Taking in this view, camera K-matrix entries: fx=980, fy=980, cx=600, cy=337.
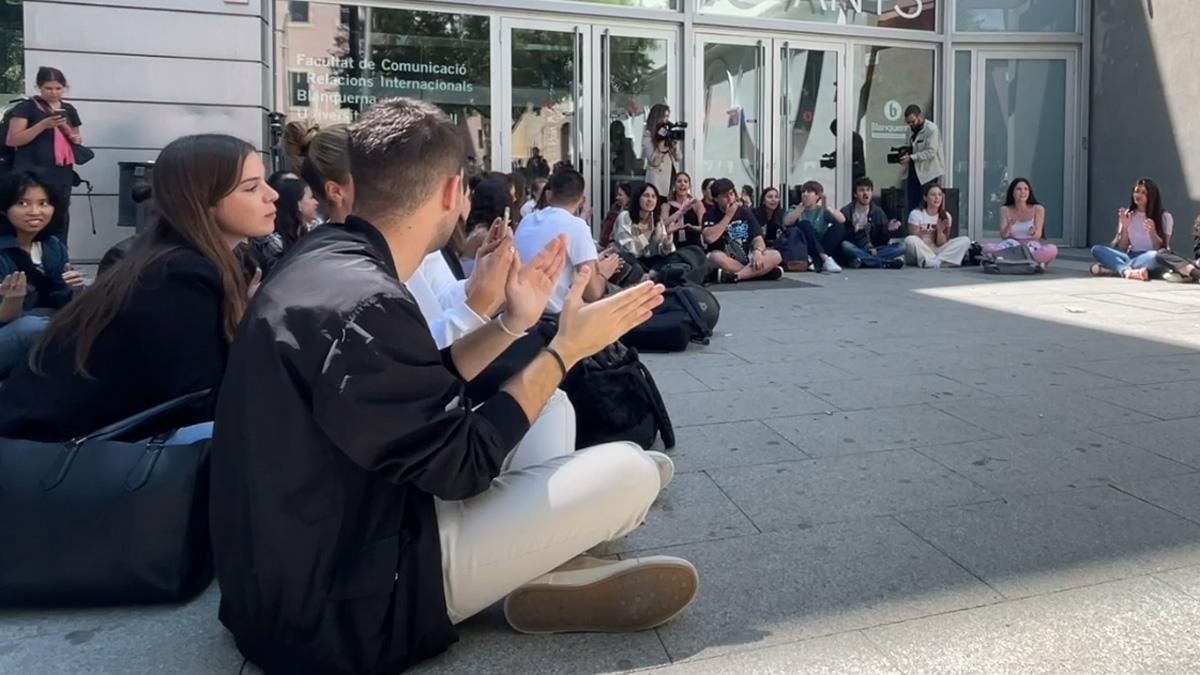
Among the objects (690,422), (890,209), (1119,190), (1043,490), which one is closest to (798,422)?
(690,422)

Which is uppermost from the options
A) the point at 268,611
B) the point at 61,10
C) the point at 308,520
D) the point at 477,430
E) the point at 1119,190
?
the point at 61,10

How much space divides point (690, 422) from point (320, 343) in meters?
2.97

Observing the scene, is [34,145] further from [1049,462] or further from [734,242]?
[1049,462]

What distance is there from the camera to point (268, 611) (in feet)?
7.38

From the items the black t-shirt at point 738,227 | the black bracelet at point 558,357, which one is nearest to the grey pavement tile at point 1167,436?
the black bracelet at point 558,357

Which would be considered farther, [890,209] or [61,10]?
[890,209]

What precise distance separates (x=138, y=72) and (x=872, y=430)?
8437 millimetres

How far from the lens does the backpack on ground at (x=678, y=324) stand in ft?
21.4

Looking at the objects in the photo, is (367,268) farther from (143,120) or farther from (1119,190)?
(1119,190)

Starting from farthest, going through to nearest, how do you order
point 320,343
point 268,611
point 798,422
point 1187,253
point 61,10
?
point 1187,253 < point 61,10 < point 798,422 < point 268,611 < point 320,343

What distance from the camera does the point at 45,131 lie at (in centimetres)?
859

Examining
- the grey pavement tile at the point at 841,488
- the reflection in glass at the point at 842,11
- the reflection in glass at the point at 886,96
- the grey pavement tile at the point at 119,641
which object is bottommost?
the grey pavement tile at the point at 119,641

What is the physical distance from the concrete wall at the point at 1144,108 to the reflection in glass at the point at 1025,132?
47cm

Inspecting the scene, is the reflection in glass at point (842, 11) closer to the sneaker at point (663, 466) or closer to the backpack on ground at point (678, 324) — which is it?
the backpack on ground at point (678, 324)
